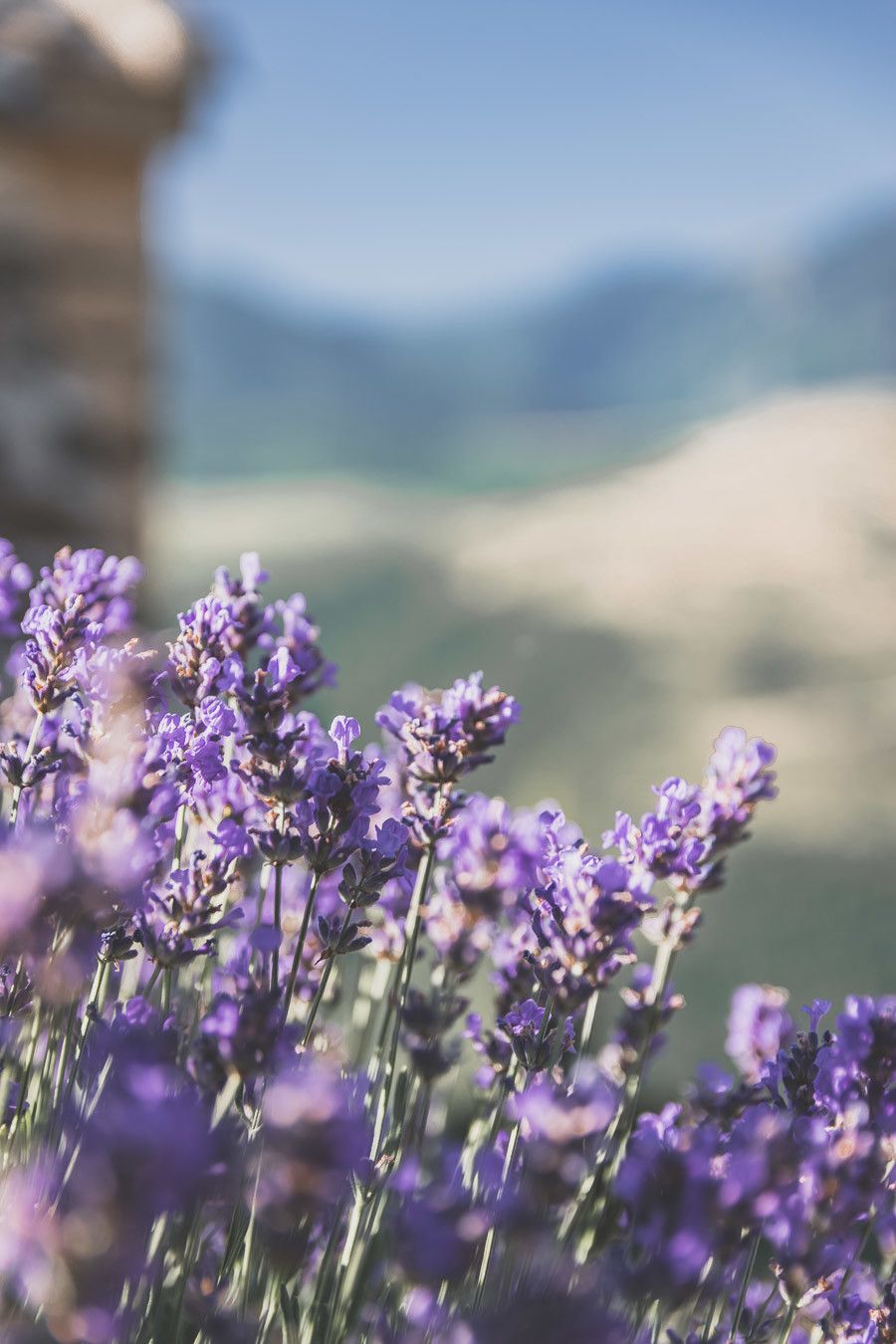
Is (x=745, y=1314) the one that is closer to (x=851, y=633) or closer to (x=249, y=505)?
(x=851, y=633)

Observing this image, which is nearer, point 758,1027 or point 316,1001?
point 316,1001

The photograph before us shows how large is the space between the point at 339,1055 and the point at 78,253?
3.67m

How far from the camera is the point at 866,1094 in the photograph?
2.52 feet

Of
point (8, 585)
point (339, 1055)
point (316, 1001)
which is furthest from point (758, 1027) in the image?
point (8, 585)

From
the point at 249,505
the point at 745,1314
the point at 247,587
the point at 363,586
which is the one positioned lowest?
the point at 745,1314

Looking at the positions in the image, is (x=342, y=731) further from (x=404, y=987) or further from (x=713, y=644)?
(x=713, y=644)

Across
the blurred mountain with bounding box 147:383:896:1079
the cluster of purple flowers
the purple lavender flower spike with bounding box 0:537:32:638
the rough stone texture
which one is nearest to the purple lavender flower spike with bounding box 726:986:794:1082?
the cluster of purple flowers

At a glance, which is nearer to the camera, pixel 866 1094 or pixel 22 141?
pixel 866 1094

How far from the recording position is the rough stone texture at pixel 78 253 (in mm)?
3654

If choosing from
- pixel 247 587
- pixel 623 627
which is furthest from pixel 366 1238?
pixel 623 627

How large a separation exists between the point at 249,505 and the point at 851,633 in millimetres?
8166

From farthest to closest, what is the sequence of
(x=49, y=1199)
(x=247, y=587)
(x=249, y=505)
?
(x=249, y=505) < (x=247, y=587) < (x=49, y=1199)

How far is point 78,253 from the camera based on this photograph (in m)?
3.96

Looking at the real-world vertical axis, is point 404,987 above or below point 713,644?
below
